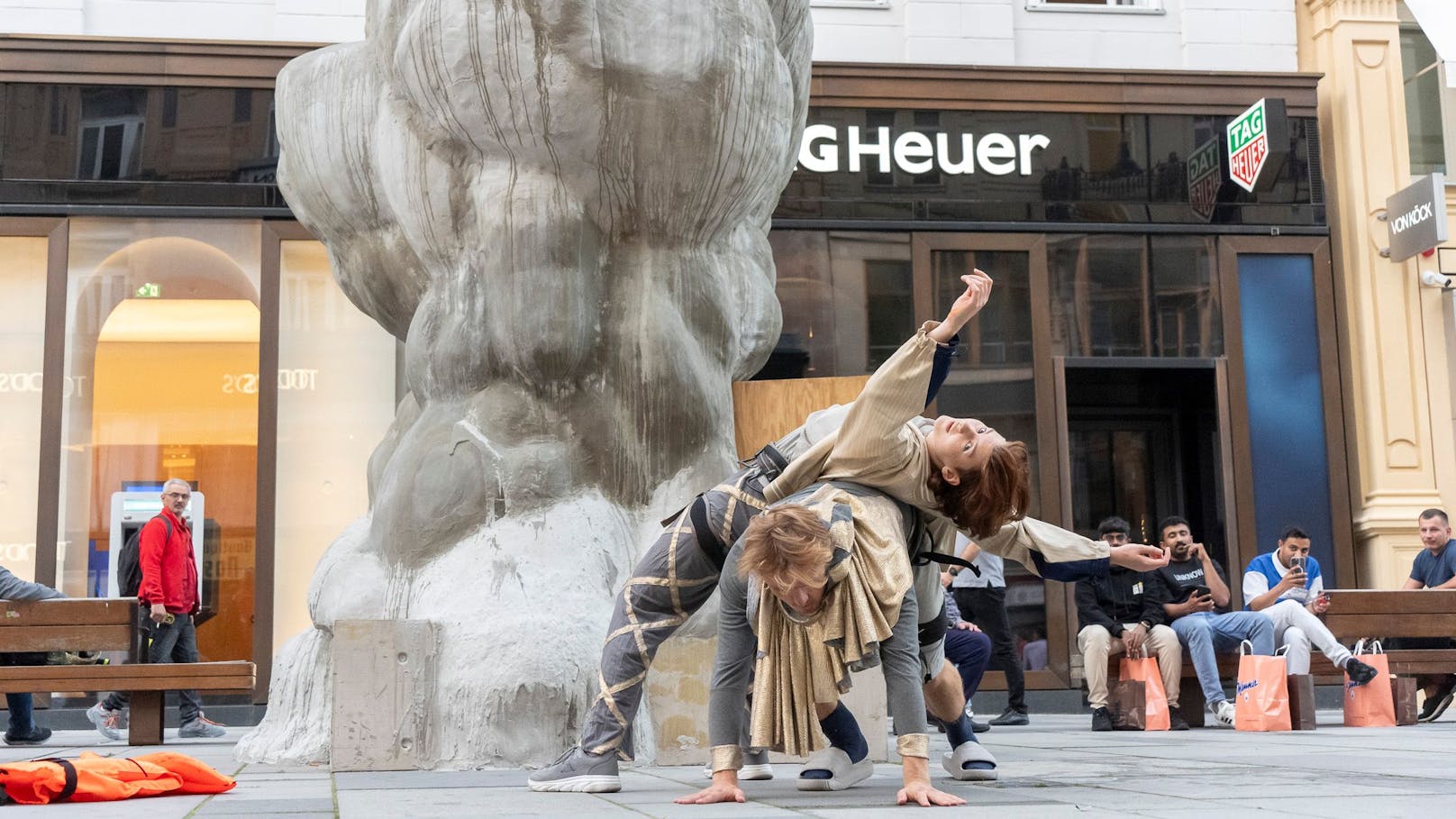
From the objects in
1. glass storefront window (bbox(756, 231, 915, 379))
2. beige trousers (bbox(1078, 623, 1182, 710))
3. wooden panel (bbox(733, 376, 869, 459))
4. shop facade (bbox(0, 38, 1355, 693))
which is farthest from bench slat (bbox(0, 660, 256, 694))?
glass storefront window (bbox(756, 231, 915, 379))

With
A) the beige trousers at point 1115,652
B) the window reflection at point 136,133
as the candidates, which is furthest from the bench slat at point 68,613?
the beige trousers at point 1115,652

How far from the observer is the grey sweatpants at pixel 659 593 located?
439 cm

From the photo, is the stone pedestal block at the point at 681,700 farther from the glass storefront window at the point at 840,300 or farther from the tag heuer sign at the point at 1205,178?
the tag heuer sign at the point at 1205,178

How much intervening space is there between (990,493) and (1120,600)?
5871mm

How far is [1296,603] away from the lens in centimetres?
984

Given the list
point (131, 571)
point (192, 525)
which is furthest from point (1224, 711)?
point (192, 525)

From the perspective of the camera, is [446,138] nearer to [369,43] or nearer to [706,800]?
[369,43]

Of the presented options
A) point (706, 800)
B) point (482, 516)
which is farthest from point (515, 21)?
point (706, 800)

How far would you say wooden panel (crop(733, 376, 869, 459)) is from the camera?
7.20 metres

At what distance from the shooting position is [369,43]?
6707 millimetres

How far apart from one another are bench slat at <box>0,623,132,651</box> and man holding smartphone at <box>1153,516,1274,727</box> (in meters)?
5.95

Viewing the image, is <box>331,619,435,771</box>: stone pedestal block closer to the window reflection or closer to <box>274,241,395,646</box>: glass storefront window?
<box>274,241,395,646</box>: glass storefront window

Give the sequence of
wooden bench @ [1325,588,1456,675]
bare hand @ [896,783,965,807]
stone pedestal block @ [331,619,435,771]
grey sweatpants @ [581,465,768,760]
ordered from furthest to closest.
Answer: wooden bench @ [1325,588,1456,675], stone pedestal block @ [331,619,435,771], grey sweatpants @ [581,465,768,760], bare hand @ [896,783,965,807]

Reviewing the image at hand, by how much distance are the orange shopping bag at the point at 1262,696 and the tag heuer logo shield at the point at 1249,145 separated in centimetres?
548
